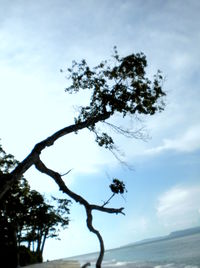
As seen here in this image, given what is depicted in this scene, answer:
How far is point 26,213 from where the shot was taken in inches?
1554

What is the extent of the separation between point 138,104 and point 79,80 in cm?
311

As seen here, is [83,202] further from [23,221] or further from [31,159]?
[23,221]

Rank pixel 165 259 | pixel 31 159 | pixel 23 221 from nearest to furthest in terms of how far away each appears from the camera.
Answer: pixel 31 159, pixel 23 221, pixel 165 259

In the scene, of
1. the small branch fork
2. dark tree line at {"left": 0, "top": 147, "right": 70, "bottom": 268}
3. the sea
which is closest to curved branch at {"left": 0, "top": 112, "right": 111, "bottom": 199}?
the small branch fork

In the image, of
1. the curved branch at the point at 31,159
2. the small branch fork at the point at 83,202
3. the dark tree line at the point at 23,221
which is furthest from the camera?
the dark tree line at the point at 23,221

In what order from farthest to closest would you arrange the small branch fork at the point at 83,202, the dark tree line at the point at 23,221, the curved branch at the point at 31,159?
the dark tree line at the point at 23,221
the small branch fork at the point at 83,202
the curved branch at the point at 31,159

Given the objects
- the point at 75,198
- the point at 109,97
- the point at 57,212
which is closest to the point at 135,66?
the point at 109,97

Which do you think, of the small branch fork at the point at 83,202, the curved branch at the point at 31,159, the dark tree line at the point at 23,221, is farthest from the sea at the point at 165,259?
the curved branch at the point at 31,159

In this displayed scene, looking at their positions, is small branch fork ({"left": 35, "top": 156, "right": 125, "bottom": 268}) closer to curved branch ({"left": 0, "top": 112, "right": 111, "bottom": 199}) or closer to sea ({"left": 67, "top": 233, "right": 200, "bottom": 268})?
curved branch ({"left": 0, "top": 112, "right": 111, "bottom": 199})

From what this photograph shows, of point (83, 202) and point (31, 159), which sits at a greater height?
point (31, 159)

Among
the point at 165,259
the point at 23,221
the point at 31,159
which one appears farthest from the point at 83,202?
the point at 165,259

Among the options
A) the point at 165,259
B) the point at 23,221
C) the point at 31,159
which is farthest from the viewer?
the point at 165,259

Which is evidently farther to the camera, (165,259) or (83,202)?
(165,259)

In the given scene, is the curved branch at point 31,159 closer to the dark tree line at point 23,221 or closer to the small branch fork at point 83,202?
the small branch fork at point 83,202
